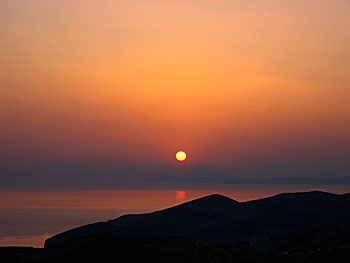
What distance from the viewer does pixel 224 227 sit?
167250 mm

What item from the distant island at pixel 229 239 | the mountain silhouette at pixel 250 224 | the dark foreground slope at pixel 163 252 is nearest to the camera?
the dark foreground slope at pixel 163 252

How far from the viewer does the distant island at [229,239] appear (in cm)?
8656

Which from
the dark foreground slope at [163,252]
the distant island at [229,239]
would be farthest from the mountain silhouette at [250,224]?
the dark foreground slope at [163,252]

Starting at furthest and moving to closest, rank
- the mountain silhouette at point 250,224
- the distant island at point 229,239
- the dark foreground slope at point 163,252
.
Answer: the mountain silhouette at point 250,224
the distant island at point 229,239
the dark foreground slope at point 163,252

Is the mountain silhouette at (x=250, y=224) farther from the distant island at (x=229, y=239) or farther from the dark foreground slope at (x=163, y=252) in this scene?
the dark foreground slope at (x=163, y=252)

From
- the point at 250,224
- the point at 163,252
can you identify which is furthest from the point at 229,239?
the point at 163,252

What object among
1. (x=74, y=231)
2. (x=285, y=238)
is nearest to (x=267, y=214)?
(x=285, y=238)

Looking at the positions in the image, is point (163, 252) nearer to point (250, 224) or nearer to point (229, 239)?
point (229, 239)

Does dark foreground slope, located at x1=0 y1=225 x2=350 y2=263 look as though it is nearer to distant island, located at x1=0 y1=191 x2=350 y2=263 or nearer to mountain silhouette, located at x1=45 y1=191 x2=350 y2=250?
distant island, located at x1=0 y1=191 x2=350 y2=263

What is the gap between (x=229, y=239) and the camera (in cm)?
14700

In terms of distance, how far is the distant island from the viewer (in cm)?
8656

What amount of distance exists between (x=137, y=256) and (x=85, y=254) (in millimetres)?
9509

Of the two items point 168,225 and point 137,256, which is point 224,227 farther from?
point 137,256

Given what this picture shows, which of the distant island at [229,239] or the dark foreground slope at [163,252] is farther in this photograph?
the distant island at [229,239]
